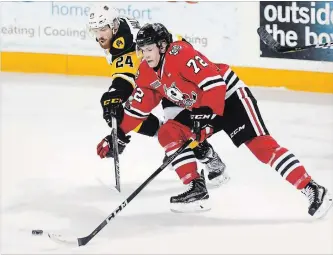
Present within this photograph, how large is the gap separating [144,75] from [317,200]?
30.3 inches

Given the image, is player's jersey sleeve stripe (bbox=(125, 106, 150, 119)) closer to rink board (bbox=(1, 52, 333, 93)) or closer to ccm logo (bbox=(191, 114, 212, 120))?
ccm logo (bbox=(191, 114, 212, 120))

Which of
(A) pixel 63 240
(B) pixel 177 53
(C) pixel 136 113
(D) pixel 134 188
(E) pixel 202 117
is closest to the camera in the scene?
(A) pixel 63 240

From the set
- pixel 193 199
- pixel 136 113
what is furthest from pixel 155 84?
pixel 193 199

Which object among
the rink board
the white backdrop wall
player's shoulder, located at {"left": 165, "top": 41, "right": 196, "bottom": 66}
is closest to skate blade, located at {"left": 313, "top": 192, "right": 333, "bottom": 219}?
player's shoulder, located at {"left": 165, "top": 41, "right": 196, "bottom": 66}

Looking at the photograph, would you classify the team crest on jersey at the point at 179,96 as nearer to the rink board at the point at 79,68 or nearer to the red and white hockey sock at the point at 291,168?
the red and white hockey sock at the point at 291,168

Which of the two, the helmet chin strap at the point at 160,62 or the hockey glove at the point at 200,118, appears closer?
the hockey glove at the point at 200,118

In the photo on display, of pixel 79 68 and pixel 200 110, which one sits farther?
pixel 79 68

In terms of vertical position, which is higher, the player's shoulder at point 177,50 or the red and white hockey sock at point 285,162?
the player's shoulder at point 177,50

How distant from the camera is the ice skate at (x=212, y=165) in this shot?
113 inches

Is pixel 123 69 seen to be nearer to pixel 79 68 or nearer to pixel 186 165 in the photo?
pixel 186 165

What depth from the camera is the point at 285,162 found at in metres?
2.42

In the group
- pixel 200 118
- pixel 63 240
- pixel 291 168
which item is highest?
pixel 200 118

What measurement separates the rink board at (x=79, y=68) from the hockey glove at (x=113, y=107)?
220 cm

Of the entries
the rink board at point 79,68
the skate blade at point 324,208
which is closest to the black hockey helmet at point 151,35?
the skate blade at point 324,208
